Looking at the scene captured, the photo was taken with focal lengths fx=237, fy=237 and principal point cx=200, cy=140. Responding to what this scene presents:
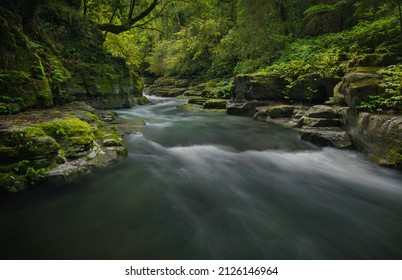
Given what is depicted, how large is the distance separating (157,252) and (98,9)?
46.0ft

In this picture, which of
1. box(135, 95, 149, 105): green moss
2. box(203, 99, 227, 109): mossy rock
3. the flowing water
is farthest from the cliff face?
box(203, 99, 227, 109): mossy rock

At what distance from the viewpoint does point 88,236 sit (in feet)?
9.21

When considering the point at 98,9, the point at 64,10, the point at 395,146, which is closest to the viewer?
the point at 395,146

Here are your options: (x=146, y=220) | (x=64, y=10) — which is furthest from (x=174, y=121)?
(x=146, y=220)

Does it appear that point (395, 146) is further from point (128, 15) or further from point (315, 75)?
point (128, 15)

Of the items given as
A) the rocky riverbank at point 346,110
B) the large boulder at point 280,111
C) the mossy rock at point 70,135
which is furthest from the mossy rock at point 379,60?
the mossy rock at point 70,135

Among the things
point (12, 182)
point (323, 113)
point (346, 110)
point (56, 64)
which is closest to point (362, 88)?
point (346, 110)

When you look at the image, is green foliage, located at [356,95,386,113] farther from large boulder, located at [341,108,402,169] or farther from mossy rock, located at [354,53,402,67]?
mossy rock, located at [354,53,402,67]

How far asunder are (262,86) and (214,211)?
28.1 feet

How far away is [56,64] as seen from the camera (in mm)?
8000

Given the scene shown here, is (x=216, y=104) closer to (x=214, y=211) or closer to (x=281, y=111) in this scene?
(x=281, y=111)

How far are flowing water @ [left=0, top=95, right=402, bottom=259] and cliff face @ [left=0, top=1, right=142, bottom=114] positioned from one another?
3110mm

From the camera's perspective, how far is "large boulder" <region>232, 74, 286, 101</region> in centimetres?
1072

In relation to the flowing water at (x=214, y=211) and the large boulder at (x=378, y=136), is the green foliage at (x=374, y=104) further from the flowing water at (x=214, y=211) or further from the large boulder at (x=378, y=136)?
the flowing water at (x=214, y=211)
